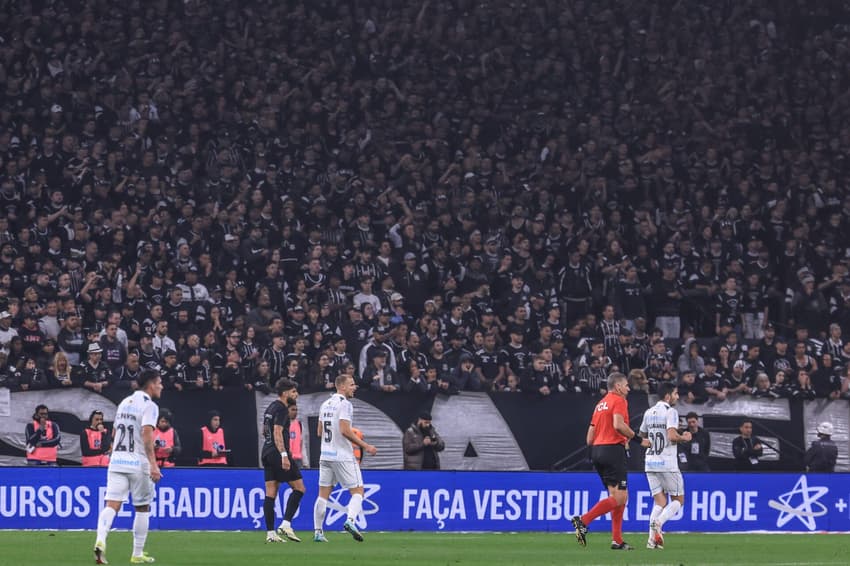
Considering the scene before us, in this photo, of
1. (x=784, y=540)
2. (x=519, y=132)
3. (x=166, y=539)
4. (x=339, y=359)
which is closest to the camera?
(x=166, y=539)

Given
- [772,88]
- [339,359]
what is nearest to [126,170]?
[339,359]

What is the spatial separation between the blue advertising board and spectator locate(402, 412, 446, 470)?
53.4 inches

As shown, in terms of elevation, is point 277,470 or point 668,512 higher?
point 277,470

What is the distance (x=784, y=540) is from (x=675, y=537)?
1612 mm

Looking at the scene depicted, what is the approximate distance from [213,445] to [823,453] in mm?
10541

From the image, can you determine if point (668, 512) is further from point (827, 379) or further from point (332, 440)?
point (827, 379)

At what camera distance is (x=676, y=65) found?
122ft

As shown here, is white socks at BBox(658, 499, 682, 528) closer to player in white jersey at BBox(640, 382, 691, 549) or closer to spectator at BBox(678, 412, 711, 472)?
player in white jersey at BBox(640, 382, 691, 549)

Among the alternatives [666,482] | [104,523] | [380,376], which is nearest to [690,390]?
[380,376]

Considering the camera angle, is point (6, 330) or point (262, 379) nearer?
point (6, 330)

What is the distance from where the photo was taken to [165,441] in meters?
24.8

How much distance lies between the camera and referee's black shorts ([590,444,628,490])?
789 inches

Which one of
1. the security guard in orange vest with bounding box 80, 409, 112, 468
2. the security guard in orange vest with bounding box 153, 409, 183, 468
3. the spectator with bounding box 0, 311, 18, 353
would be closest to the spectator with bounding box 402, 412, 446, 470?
the security guard in orange vest with bounding box 153, 409, 183, 468

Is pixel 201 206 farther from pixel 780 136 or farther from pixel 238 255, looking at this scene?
pixel 780 136
